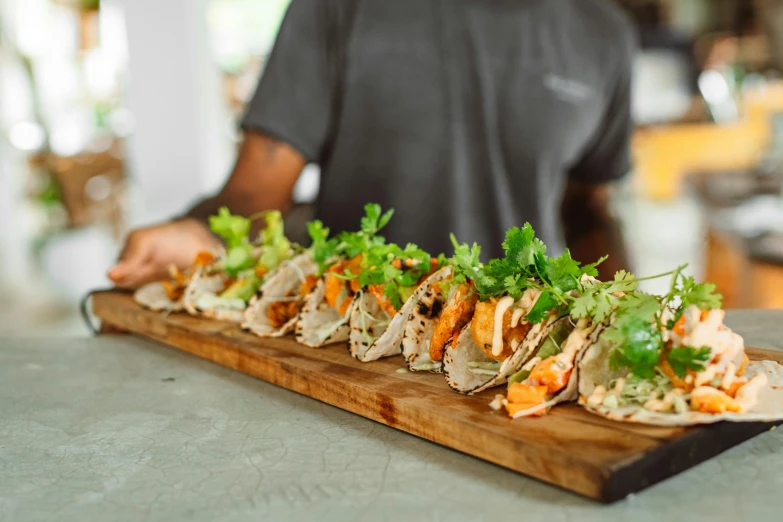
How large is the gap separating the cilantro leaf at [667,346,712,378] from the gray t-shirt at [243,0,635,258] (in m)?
1.76

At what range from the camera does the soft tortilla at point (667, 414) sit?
3.69ft

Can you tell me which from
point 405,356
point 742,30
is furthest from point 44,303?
point 742,30

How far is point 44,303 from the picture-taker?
749cm

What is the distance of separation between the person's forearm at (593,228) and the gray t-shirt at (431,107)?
353mm

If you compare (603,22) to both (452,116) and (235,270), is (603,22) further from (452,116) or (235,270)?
(235,270)

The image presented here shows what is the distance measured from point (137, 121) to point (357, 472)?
3.39 metres

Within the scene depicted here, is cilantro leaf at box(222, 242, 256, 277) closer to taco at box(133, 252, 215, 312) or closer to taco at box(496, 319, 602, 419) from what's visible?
taco at box(133, 252, 215, 312)

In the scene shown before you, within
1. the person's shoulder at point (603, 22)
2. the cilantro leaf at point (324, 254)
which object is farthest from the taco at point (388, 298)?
the person's shoulder at point (603, 22)

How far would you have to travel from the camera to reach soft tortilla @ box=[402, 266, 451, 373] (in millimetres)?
1561

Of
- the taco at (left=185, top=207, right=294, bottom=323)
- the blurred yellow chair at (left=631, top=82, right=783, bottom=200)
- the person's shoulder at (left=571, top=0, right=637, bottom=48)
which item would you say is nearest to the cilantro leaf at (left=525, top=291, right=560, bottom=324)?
the taco at (left=185, top=207, right=294, bottom=323)

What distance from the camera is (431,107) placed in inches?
112

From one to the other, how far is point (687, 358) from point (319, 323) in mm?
964

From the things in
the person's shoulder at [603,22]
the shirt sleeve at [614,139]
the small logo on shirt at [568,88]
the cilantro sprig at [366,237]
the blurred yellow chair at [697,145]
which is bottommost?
the blurred yellow chair at [697,145]

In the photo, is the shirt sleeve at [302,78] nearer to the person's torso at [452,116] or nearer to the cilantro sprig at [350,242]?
the person's torso at [452,116]
